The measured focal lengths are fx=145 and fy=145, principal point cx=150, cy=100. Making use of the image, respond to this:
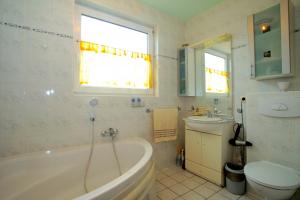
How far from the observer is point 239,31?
1903mm

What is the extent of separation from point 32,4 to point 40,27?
8.5 inches

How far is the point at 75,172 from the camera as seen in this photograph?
1458 mm

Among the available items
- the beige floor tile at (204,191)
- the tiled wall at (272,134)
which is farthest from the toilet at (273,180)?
the beige floor tile at (204,191)

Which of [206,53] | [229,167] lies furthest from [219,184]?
[206,53]

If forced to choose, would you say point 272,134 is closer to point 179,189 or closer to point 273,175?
point 273,175

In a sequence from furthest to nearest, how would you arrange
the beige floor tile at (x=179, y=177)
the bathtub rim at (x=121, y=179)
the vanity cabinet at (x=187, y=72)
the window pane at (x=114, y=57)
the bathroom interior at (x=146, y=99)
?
the vanity cabinet at (x=187, y=72) < the beige floor tile at (x=179, y=177) < the window pane at (x=114, y=57) < the bathroom interior at (x=146, y=99) < the bathtub rim at (x=121, y=179)

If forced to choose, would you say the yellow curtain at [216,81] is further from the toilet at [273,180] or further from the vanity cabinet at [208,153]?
the toilet at [273,180]

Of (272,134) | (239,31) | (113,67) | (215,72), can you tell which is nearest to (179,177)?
(272,134)

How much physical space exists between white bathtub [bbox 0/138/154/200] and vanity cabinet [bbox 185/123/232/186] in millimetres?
823

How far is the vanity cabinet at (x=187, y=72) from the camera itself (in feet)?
7.84

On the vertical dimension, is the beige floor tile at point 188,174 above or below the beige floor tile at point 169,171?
above


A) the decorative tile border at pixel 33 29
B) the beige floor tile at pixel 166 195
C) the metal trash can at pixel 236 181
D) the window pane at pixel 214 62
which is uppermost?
the decorative tile border at pixel 33 29

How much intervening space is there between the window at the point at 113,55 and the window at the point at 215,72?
2.99 feet

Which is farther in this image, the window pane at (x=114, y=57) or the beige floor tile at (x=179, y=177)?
the beige floor tile at (x=179, y=177)
